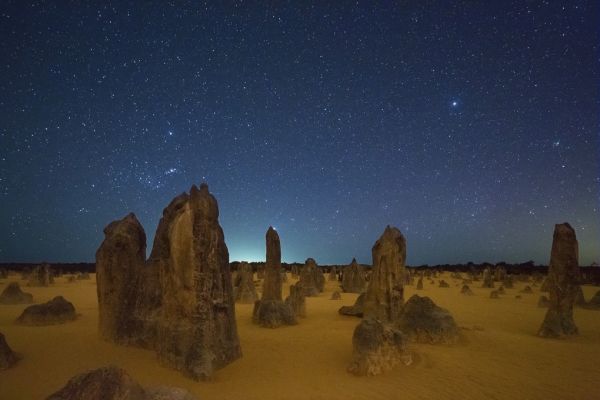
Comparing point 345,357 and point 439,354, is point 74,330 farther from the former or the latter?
point 439,354

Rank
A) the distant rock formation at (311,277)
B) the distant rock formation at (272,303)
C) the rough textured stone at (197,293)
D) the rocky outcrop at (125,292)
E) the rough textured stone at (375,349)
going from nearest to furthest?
the rough textured stone at (375,349) < the rough textured stone at (197,293) < the rocky outcrop at (125,292) < the distant rock formation at (272,303) < the distant rock formation at (311,277)

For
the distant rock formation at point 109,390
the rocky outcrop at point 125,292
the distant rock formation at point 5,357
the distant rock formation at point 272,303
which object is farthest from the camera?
the distant rock formation at point 272,303

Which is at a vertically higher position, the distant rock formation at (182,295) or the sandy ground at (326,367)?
the distant rock formation at (182,295)

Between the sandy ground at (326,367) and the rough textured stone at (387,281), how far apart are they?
5.72 ft

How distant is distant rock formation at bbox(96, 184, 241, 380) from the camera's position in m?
9.20

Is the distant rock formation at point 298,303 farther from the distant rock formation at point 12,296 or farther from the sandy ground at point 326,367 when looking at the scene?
the distant rock formation at point 12,296

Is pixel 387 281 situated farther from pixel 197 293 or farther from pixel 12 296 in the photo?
pixel 12 296

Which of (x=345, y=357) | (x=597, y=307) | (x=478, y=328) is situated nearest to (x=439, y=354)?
(x=345, y=357)

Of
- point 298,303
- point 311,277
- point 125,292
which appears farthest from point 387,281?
point 311,277

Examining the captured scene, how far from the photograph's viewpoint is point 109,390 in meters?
4.46

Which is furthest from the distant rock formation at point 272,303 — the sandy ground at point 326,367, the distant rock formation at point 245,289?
the distant rock formation at point 245,289

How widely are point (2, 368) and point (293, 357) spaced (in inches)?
276

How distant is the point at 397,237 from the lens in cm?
1577

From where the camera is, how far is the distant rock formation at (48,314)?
14.1m
